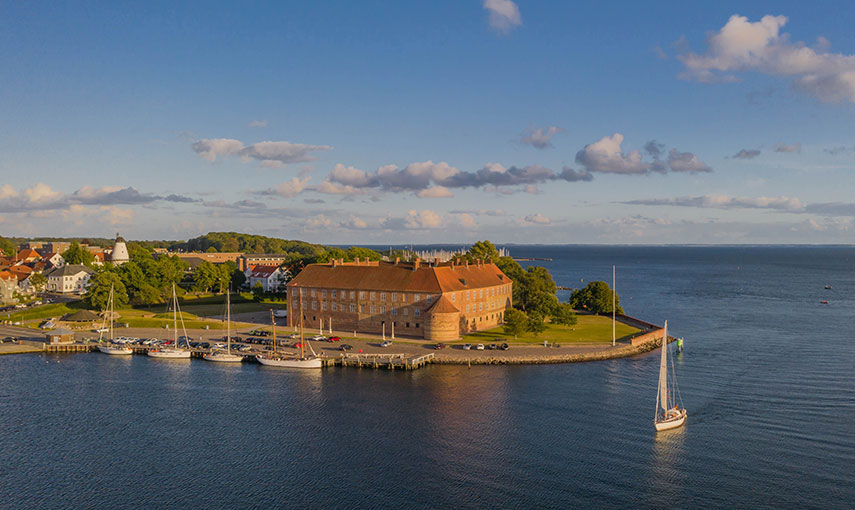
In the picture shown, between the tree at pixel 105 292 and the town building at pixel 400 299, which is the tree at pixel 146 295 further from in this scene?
the town building at pixel 400 299

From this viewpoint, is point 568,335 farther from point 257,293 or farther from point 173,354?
point 257,293

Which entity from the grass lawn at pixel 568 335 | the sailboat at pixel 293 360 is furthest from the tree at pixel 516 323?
the sailboat at pixel 293 360

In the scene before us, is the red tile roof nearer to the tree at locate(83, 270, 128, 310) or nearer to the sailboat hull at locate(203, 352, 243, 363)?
the sailboat hull at locate(203, 352, 243, 363)

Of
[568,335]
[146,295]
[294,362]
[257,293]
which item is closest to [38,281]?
[146,295]

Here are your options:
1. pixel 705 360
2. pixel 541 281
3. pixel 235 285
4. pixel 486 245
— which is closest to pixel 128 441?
pixel 705 360

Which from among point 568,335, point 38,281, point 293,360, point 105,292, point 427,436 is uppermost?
point 38,281
